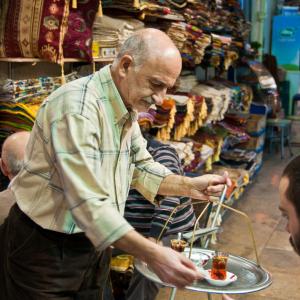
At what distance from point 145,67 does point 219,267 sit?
76cm

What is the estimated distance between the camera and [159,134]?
13.0 ft

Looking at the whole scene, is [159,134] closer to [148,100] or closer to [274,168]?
[148,100]

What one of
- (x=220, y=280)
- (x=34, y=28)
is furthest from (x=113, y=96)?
(x=34, y=28)

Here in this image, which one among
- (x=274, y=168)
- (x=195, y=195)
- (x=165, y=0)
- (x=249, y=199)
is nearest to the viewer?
(x=195, y=195)

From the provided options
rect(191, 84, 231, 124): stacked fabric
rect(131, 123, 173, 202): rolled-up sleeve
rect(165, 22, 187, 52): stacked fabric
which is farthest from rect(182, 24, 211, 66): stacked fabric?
rect(131, 123, 173, 202): rolled-up sleeve

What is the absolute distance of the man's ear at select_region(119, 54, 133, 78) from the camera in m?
1.64

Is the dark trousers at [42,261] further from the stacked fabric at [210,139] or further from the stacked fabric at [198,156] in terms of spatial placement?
the stacked fabric at [210,139]

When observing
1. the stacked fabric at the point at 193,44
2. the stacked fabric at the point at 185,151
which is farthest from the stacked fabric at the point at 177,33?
the stacked fabric at the point at 185,151

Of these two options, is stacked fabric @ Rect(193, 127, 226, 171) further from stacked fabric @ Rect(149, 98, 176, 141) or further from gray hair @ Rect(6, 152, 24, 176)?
gray hair @ Rect(6, 152, 24, 176)

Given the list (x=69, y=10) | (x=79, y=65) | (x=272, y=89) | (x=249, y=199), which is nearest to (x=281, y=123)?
(x=272, y=89)

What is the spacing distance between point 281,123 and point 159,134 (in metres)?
4.68

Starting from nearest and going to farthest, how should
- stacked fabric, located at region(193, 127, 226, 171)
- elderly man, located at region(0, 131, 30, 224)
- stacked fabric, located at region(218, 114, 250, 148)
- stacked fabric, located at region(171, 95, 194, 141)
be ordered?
elderly man, located at region(0, 131, 30, 224)
stacked fabric, located at region(171, 95, 194, 141)
stacked fabric, located at region(193, 127, 226, 171)
stacked fabric, located at region(218, 114, 250, 148)

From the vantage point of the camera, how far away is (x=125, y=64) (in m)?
1.66

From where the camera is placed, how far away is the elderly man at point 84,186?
1.42 metres
